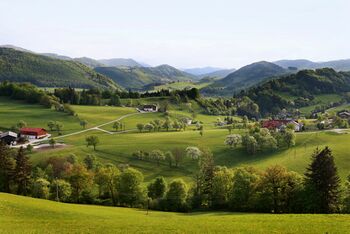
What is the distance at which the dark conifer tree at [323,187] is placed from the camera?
65375 mm

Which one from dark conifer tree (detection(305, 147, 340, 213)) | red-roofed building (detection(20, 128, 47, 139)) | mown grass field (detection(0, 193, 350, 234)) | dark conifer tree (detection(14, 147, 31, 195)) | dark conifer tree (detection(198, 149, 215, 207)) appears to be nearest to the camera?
mown grass field (detection(0, 193, 350, 234))

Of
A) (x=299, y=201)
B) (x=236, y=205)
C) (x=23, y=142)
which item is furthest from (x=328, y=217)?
(x=23, y=142)

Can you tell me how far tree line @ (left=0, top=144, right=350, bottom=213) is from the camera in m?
66.2

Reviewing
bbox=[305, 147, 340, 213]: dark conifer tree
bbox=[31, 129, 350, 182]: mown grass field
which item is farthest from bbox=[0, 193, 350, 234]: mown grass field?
bbox=[31, 129, 350, 182]: mown grass field

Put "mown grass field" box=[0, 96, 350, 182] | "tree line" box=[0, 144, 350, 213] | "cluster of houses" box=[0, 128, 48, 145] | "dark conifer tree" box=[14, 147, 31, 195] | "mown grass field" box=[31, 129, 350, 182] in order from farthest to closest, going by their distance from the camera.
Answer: "cluster of houses" box=[0, 128, 48, 145], "mown grass field" box=[0, 96, 350, 182], "mown grass field" box=[31, 129, 350, 182], "dark conifer tree" box=[14, 147, 31, 195], "tree line" box=[0, 144, 350, 213]

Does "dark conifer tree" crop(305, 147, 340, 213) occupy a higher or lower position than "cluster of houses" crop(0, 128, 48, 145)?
higher

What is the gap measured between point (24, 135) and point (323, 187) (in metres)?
131

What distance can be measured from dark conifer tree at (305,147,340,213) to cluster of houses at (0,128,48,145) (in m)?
122

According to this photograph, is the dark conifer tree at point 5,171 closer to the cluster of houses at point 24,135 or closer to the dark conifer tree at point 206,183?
the dark conifer tree at point 206,183

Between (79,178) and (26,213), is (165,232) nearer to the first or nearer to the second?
(26,213)

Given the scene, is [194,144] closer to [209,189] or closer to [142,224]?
[209,189]

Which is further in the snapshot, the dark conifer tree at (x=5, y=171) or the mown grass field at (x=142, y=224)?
the dark conifer tree at (x=5, y=171)

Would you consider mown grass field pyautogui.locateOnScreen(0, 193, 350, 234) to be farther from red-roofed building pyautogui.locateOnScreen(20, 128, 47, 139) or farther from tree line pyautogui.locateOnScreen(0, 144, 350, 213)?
red-roofed building pyautogui.locateOnScreen(20, 128, 47, 139)

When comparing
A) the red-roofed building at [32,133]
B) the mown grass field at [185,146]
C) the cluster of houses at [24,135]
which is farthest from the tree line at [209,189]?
the red-roofed building at [32,133]
